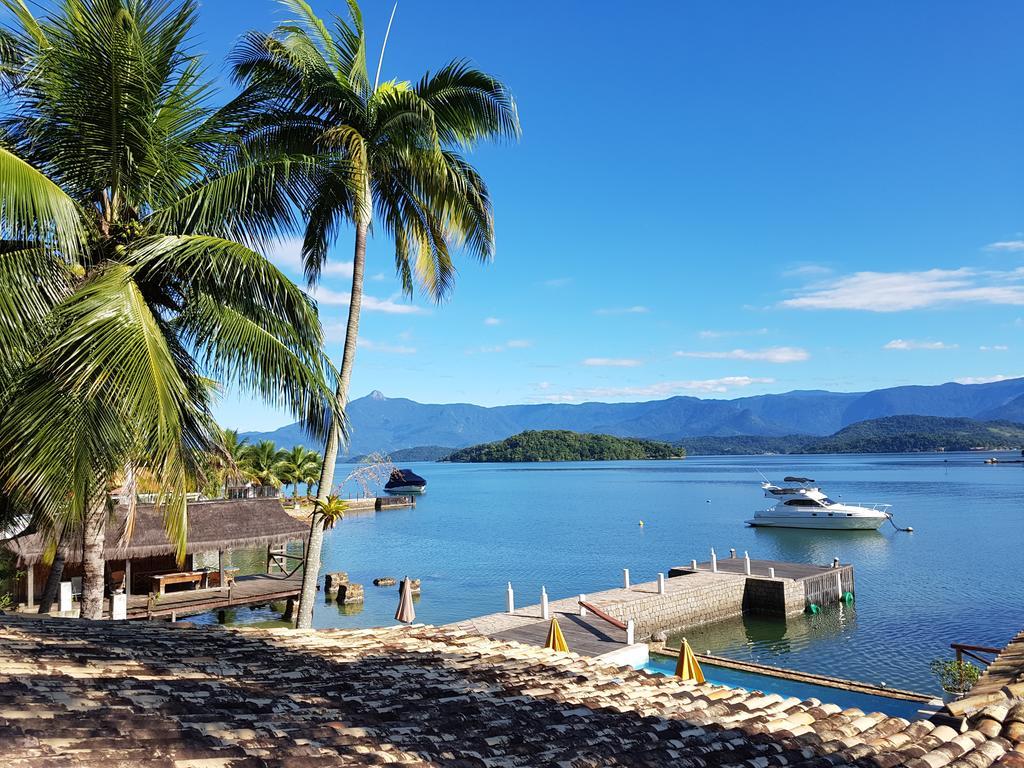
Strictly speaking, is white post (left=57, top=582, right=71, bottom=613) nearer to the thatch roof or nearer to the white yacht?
the thatch roof

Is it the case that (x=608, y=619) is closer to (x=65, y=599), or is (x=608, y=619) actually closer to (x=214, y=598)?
(x=214, y=598)

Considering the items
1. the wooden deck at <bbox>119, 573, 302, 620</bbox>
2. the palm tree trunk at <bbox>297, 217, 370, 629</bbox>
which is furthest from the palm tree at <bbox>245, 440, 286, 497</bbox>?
Result: the palm tree trunk at <bbox>297, 217, 370, 629</bbox>

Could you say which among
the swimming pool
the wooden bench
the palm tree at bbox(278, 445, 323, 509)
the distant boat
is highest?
the palm tree at bbox(278, 445, 323, 509)

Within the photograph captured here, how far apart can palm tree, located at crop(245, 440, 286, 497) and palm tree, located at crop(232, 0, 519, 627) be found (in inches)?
1638

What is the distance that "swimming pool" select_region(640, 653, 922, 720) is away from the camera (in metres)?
17.0

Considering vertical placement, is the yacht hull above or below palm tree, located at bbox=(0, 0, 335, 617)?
below

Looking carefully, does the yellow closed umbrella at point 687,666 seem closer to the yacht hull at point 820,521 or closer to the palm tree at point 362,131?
the palm tree at point 362,131

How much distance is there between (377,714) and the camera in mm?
4750

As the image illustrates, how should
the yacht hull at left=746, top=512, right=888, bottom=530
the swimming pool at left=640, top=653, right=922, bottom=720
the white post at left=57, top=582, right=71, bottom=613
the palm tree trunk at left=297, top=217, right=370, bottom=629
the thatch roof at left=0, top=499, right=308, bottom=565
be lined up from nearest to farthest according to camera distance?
the palm tree trunk at left=297, top=217, right=370, bottom=629
the swimming pool at left=640, top=653, right=922, bottom=720
the white post at left=57, top=582, right=71, bottom=613
the thatch roof at left=0, top=499, right=308, bottom=565
the yacht hull at left=746, top=512, right=888, bottom=530

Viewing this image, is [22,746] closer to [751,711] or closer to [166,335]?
[751,711]

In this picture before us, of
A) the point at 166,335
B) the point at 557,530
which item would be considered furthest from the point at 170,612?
the point at 557,530

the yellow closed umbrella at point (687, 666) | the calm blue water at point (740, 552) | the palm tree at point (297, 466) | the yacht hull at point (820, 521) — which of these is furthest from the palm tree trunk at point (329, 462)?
the yacht hull at point (820, 521)

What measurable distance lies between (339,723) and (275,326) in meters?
6.34

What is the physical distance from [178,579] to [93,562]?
40.1 feet
